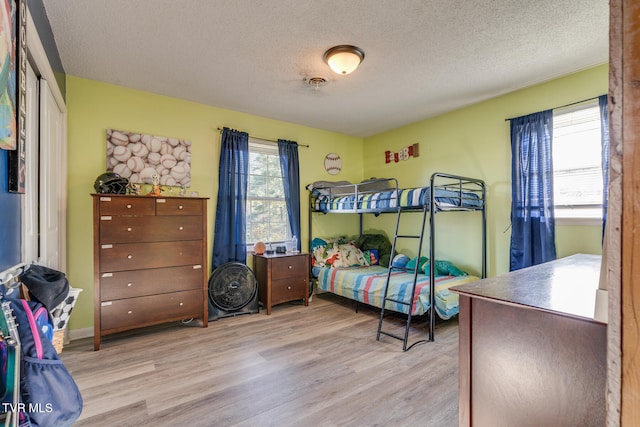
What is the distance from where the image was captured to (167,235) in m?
2.92

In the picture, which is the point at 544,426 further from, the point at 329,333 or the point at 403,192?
the point at 403,192

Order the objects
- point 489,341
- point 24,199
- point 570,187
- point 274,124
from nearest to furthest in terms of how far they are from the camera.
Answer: point 489,341
point 24,199
point 570,187
point 274,124

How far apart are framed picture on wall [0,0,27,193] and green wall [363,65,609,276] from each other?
150 inches

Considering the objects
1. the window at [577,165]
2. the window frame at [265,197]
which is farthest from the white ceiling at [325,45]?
the window frame at [265,197]

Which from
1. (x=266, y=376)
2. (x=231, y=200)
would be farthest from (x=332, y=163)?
(x=266, y=376)

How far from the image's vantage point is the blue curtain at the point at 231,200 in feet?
11.8

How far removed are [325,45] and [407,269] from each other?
2.20 m

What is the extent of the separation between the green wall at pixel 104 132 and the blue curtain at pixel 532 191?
A: 2866 mm

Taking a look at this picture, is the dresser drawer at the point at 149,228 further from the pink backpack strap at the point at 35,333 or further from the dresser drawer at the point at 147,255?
the pink backpack strap at the point at 35,333

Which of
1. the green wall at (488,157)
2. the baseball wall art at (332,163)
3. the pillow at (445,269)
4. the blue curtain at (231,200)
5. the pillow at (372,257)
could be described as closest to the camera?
the green wall at (488,157)

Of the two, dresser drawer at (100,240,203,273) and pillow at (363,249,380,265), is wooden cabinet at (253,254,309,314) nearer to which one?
dresser drawer at (100,240,203,273)

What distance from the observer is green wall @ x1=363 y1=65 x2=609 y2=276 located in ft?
9.09

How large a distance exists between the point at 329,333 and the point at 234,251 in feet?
5.00

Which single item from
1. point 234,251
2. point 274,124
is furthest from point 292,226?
point 274,124
